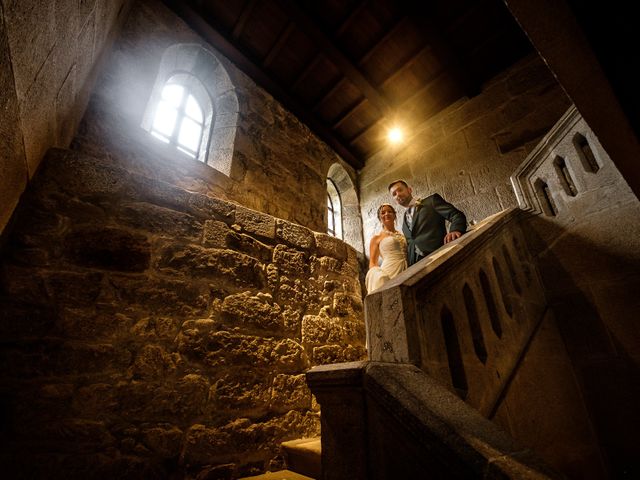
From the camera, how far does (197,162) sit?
343 centimetres

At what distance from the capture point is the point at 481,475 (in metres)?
0.80

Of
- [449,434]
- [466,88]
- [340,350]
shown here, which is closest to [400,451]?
[449,434]

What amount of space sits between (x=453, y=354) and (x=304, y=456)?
124 centimetres

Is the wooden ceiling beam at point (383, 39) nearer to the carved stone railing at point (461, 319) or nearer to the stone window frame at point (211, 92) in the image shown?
the stone window frame at point (211, 92)

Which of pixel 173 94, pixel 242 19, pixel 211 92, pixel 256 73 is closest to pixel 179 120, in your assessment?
pixel 173 94

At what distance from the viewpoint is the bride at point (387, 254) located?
10.4 feet

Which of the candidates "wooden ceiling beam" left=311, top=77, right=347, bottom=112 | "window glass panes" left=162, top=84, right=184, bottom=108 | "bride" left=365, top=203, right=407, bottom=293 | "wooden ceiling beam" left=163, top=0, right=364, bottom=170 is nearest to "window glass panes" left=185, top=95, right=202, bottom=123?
"window glass panes" left=162, top=84, right=184, bottom=108

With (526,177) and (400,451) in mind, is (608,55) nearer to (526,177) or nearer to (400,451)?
(400,451)

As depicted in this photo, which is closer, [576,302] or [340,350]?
[576,302]

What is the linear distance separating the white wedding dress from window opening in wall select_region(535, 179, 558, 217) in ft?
4.74

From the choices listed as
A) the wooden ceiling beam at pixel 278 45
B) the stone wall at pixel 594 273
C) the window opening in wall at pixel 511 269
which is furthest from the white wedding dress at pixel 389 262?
the wooden ceiling beam at pixel 278 45

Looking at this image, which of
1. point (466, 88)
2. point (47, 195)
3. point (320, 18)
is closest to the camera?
point (47, 195)

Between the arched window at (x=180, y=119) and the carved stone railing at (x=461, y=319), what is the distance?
3386 mm

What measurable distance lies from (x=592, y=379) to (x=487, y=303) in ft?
4.24
